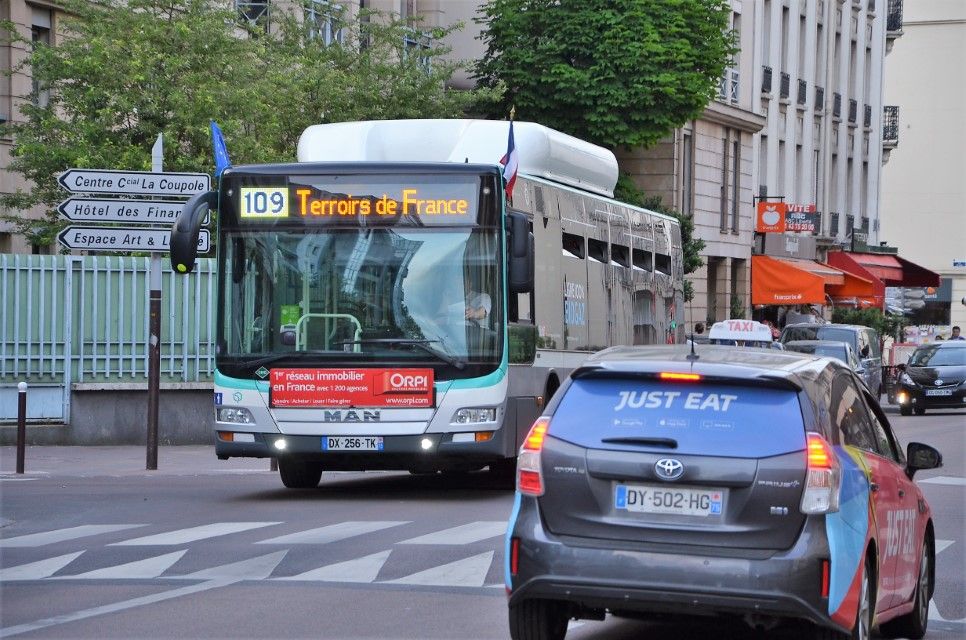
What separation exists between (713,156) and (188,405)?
97.4 feet

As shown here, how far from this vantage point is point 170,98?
24906 millimetres

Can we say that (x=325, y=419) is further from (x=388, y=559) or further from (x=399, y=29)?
(x=399, y=29)

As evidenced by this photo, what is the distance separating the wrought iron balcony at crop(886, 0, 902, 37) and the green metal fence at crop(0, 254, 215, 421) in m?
50.3

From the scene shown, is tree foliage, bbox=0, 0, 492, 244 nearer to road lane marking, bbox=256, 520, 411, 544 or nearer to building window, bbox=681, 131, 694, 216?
road lane marking, bbox=256, 520, 411, 544

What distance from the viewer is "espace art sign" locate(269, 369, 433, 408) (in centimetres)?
1571

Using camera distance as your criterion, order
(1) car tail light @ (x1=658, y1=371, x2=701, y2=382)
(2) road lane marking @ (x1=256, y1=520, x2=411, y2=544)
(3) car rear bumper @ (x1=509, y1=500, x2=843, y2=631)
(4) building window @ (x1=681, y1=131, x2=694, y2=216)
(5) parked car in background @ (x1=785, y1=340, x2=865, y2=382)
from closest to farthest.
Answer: (3) car rear bumper @ (x1=509, y1=500, x2=843, y2=631), (1) car tail light @ (x1=658, y1=371, x2=701, y2=382), (2) road lane marking @ (x1=256, y1=520, x2=411, y2=544), (5) parked car in background @ (x1=785, y1=340, x2=865, y2=382), (4) building window @ (x1=681, y1=131, x2=694, y2=216)

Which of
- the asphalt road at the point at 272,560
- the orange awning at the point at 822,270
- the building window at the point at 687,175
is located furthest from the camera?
the orange awning at the point at 822,270

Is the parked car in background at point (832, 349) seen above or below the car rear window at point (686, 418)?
below

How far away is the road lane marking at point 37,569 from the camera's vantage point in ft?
36.7

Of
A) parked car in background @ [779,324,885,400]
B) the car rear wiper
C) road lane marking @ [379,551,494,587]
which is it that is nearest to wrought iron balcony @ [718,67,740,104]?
parked car in background @ [779,324,885,400]

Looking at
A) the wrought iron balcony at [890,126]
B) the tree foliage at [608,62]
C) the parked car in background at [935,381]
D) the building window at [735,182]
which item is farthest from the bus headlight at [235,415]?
the wrought iron balcony at [890,126]

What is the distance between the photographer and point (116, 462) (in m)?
21.9

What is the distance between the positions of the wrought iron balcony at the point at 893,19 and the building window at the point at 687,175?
23.0 m

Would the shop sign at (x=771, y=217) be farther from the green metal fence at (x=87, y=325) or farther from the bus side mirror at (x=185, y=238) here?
the bus side mirror at (x=185, y=238)
